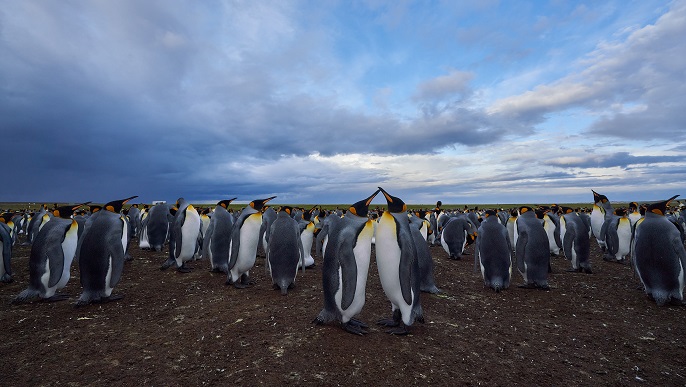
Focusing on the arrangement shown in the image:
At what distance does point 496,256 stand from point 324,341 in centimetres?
455

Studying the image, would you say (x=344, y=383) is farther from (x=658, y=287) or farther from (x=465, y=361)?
(x=658, y=287)

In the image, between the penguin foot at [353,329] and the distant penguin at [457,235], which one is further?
the distant penguin at [457,235]

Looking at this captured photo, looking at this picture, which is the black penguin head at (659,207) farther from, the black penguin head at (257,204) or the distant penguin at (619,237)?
the black penguin head at (257,204)

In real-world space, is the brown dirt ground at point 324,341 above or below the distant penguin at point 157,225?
below

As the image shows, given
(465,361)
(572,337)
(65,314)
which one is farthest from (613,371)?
(65,314)

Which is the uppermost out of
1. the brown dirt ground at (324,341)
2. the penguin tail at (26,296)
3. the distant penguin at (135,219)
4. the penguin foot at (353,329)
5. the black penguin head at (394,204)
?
the black penguin head at (394,204)

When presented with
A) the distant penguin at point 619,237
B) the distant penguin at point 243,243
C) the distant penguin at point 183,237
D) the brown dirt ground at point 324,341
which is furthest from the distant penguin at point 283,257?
the distant penguin at point 619,237

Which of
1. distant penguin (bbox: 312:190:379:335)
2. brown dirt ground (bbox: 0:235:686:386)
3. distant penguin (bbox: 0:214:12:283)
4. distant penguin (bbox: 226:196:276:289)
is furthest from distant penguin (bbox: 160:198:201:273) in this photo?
distant penguin (bbox: 312:190:379:335)

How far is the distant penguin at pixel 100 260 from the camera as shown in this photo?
580cm

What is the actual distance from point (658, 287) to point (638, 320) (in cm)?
134

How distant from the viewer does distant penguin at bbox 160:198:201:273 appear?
331 inches

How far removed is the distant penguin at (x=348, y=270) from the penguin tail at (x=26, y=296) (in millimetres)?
5317

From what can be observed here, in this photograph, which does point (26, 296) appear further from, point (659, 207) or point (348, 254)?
point (659, 207)

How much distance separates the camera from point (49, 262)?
19.5ft
